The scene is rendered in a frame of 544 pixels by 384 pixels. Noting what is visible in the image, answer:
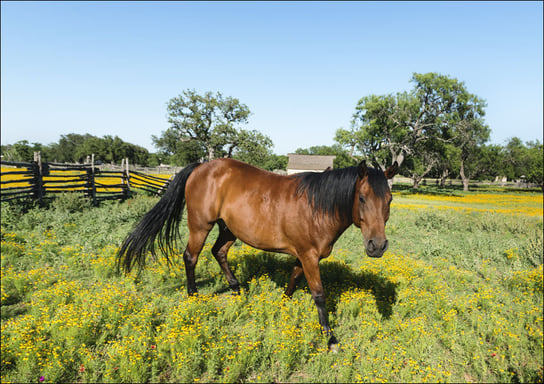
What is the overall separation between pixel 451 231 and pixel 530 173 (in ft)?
159

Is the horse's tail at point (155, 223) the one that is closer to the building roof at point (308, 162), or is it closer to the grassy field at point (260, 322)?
the grassy field at point (260, 322)

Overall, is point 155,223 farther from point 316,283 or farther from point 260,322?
point 316,283

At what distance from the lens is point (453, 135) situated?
104 feet

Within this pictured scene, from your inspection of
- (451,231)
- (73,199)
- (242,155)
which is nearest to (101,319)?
(73,199)

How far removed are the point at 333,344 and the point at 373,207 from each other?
6.25 ft

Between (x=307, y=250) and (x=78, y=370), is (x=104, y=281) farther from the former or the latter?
(x=307, y=250)

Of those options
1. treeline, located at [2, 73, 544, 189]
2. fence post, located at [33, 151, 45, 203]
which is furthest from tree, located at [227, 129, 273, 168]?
fence post, located at [33, 151, 45, 203]

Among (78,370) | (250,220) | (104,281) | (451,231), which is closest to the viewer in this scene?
(78,370)

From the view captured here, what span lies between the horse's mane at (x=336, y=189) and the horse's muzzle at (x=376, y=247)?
1.71 ft

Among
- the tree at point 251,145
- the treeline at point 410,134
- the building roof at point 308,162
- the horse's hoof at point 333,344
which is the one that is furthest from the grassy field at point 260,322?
the building roof at point 308,162

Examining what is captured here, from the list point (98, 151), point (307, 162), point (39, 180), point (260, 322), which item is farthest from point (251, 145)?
point (98, 151)

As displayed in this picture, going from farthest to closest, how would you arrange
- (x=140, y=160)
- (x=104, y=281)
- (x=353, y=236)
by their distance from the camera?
1. (x=140, y=160)
2. (x=353, y=236)
3. (x=104, y=281)

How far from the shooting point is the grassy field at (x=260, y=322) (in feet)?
9.37

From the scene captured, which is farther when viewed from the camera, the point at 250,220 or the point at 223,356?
the point at 250,220
